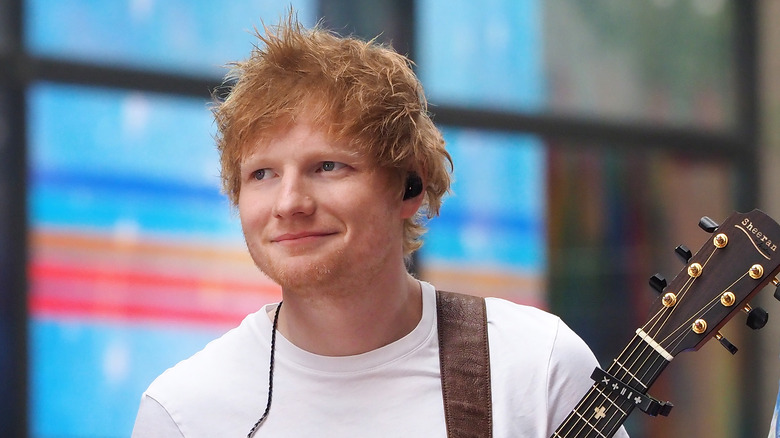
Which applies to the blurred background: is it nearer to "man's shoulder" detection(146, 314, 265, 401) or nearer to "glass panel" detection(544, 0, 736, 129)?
"glass panel" detection(544, 0, 736, 129)

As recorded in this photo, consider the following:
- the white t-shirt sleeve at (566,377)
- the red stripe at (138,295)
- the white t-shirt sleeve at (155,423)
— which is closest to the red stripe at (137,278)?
the red stripe at (138,295)

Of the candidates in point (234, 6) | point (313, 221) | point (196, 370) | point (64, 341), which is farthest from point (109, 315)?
point (313, 221)

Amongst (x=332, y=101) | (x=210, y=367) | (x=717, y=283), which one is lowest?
(x=210, y=367)

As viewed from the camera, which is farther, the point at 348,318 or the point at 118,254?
the point at 118,254

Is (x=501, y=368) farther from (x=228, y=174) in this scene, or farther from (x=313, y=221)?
(x=228, y=174)

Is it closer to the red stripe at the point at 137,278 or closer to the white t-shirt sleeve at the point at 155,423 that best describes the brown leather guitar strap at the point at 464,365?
the white t-shirt sleeve at the point at 155,423

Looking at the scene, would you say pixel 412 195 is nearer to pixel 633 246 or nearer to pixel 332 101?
pixel 332 101

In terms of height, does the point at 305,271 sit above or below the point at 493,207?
above

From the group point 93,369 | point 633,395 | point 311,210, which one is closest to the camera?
point 633,395

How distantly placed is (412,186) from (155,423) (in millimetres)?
589

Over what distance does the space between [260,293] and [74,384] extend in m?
0.65

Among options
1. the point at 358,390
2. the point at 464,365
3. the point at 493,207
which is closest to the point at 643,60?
the point at 493,207

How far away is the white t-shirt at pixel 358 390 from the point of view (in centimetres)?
178

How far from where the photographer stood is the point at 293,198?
169 cm
